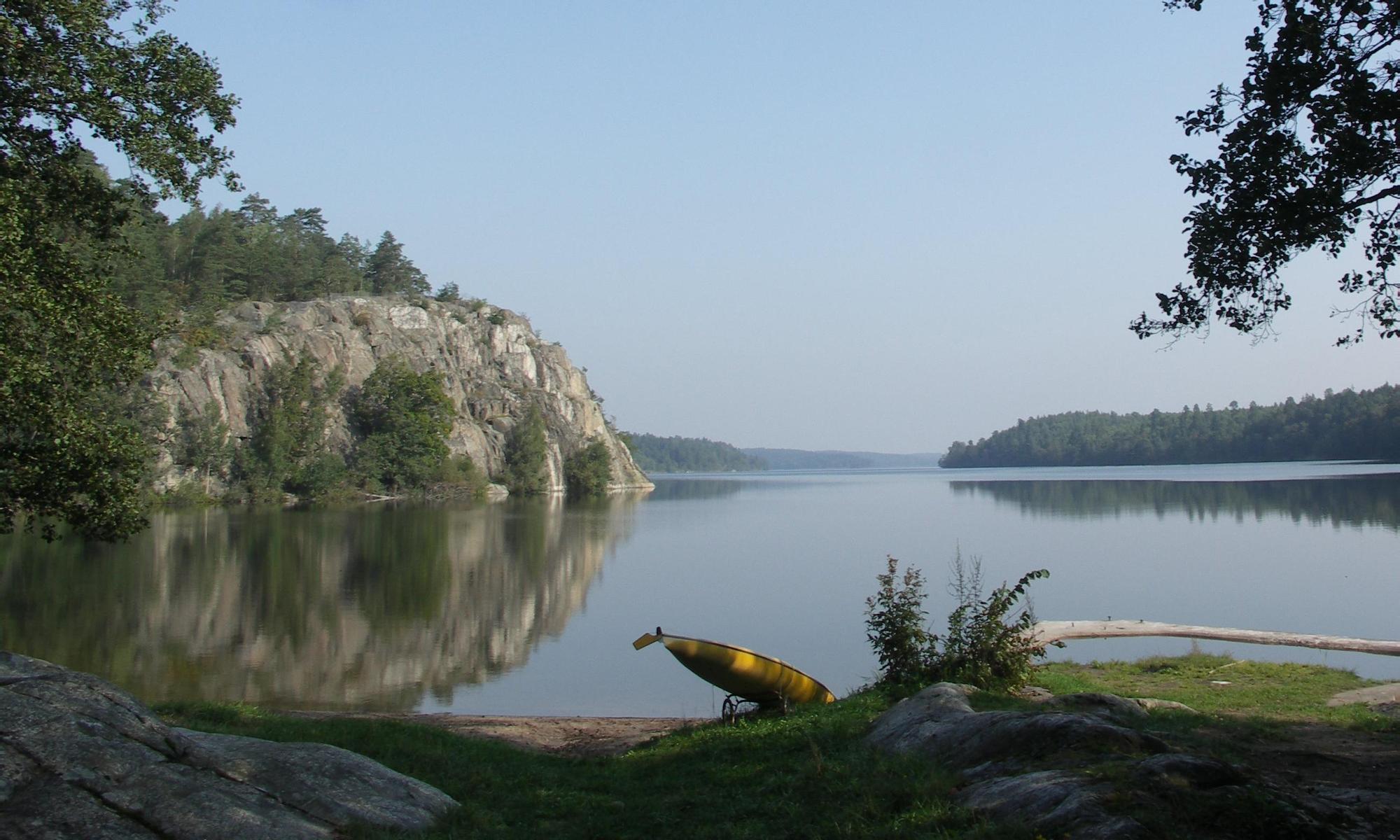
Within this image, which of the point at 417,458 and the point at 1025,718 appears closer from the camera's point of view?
the point at 1025,718

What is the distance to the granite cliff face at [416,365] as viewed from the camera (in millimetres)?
Answer: 74938

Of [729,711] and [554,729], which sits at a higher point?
[729,711]

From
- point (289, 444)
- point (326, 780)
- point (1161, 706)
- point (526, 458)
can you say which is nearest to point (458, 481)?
point (526, 458)

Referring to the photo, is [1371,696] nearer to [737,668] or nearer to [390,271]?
[737,668]

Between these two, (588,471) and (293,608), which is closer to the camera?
(293,608)

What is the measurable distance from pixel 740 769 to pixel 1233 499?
7033cm

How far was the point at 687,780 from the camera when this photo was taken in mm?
9406

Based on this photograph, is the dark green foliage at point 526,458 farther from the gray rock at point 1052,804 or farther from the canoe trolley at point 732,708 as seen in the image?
the gray rock at point 1052,804

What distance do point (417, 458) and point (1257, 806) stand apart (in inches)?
3531

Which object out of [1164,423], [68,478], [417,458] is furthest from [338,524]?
[1164,423]

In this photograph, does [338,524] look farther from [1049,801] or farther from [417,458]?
[1049,801]

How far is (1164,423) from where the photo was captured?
184 m

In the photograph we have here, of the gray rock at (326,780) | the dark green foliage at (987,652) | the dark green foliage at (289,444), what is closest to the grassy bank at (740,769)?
the gray rock at (326,780)

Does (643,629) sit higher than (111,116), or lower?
lower
